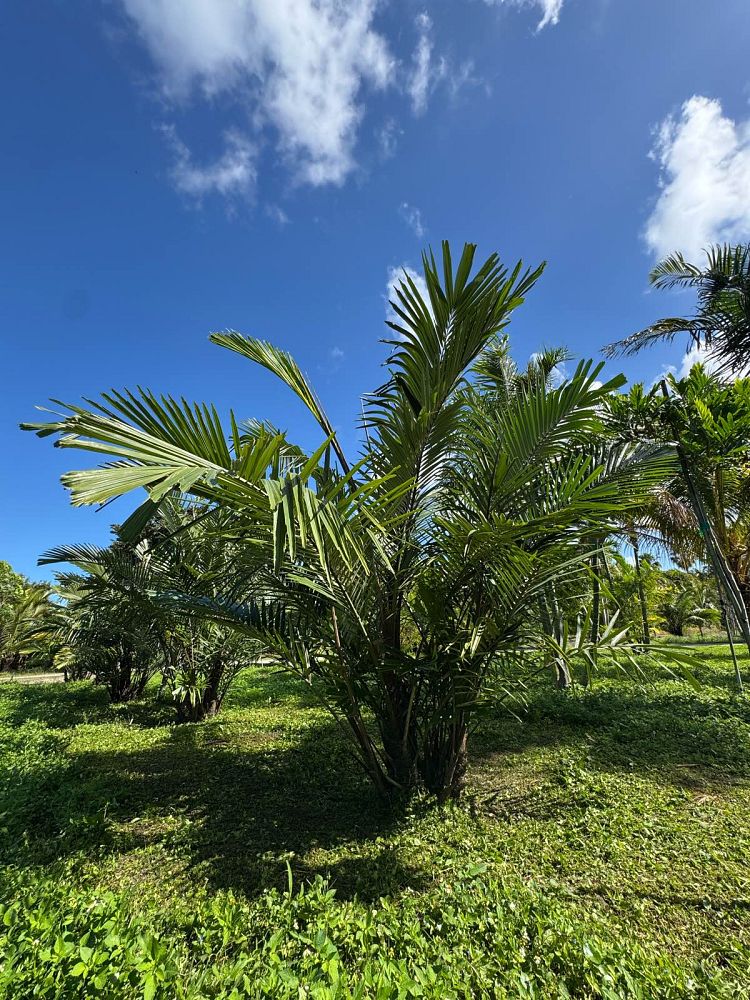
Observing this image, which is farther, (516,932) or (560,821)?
(560,821)

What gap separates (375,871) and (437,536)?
1910 mm

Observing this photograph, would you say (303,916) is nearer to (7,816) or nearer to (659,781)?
(7,816)

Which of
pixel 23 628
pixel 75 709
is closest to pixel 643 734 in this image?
pixel 75 709

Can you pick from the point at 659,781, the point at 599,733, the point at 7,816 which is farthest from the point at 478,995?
the point at 599,733

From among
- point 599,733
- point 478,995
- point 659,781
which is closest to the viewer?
point 478,995

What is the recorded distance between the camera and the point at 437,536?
311 centimetres

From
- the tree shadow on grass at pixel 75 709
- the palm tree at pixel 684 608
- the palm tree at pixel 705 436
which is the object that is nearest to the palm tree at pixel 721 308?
the palm tree at pixel 705 436

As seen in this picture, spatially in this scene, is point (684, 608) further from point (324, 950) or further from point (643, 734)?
point (324, 950)

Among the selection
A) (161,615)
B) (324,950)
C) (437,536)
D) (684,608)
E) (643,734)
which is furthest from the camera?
(684,608)

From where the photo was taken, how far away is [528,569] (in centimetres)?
271

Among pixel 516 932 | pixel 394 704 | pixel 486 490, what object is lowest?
pixel 516 932

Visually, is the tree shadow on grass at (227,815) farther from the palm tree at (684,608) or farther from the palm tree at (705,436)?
the palm tree at (684,608)

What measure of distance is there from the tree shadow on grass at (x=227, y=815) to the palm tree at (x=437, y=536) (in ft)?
1.78

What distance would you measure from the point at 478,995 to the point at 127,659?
29.1 feet
